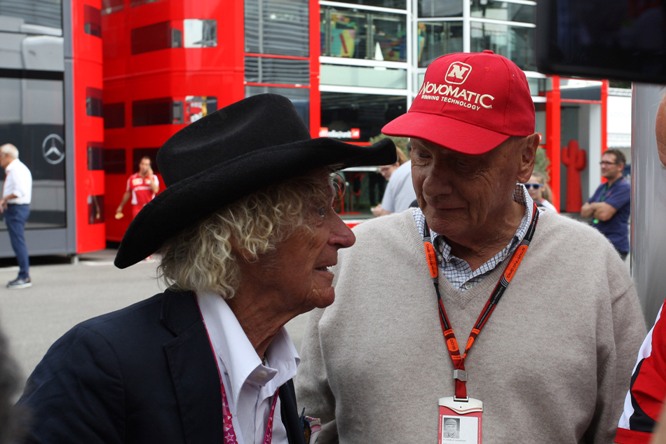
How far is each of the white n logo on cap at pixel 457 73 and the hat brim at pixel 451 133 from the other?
9 centimetres

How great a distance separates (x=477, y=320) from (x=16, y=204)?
10317 mm

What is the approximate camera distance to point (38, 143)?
14.3m

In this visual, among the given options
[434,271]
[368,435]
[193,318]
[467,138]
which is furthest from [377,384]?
[467,138]

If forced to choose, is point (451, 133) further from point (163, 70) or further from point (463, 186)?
point (163, 70)

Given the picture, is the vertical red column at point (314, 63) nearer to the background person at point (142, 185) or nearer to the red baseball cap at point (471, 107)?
the background person at point (142, 185)

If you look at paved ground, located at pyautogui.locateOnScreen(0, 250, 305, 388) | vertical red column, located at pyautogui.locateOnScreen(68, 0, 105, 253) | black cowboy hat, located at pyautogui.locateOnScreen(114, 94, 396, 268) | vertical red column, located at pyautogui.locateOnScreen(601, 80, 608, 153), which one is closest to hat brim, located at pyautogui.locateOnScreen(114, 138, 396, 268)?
black cowboy hat, located at pyautogui.locateOnScreen(114, 94, 396, 268)

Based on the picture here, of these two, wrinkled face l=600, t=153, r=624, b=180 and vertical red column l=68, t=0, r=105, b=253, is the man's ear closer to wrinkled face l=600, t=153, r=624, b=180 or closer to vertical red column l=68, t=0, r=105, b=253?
wrinkled face l=600, t=153, r=624, b=180

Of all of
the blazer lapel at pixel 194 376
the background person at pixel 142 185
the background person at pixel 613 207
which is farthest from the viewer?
the background person at pixel 142 185

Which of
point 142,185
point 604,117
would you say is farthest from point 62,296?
point 604,117

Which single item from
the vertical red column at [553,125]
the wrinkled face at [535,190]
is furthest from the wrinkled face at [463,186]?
the vertical red column at [553,125]

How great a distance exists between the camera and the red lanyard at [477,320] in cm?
196

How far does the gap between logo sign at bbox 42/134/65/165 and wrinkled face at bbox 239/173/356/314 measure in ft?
43.5

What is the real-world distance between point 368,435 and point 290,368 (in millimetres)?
252

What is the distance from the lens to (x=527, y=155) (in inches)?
86.0
